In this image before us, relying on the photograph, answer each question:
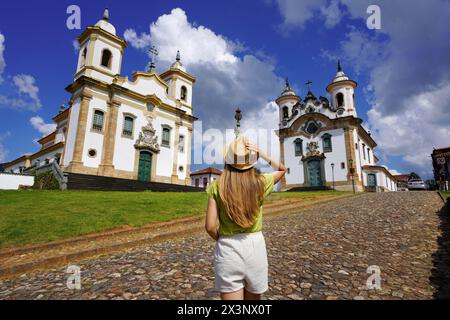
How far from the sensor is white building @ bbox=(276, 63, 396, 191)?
3412 centimetres

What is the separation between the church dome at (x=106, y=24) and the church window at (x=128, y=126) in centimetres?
961

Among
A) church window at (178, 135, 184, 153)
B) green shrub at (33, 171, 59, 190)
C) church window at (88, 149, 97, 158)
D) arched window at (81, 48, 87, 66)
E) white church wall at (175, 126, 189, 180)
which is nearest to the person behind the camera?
green shrub at (33, 171, 59, 190)

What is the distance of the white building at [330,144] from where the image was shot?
34.1 metres

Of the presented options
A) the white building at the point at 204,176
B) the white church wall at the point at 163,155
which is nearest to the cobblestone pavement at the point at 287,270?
the white church wall at the point at 163,155

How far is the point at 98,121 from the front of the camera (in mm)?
23719

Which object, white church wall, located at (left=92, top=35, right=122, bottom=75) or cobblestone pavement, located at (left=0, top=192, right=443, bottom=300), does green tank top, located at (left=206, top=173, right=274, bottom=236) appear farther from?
white church wall, located at (left=92, top=35, right=122, bottom=75)

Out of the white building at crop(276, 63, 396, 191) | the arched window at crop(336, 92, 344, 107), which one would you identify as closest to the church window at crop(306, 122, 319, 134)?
the white building at crop(276, 63, 396, 191)

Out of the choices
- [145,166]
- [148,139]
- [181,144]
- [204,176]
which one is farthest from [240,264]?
[204,176]

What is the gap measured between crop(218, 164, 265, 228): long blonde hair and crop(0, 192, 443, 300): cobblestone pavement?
1908mm

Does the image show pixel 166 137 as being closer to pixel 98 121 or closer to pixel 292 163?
pixel 98 121

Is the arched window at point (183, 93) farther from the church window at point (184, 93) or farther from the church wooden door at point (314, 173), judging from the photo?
the church wooden door at point (314, 173)

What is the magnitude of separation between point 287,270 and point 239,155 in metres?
3.15

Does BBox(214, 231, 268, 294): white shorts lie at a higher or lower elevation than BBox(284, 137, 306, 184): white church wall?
lower
